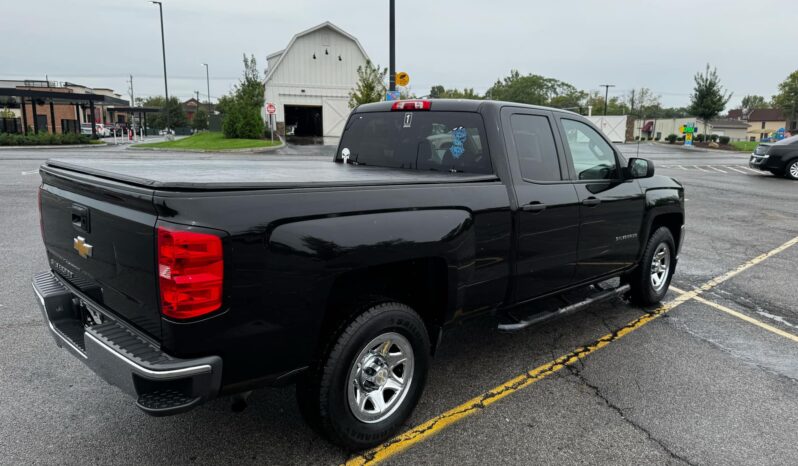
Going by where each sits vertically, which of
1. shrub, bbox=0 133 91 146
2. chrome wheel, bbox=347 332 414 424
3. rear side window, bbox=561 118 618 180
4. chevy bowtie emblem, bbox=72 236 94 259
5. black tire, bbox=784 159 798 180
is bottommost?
chrome wheel, bbox=347 332 414 424

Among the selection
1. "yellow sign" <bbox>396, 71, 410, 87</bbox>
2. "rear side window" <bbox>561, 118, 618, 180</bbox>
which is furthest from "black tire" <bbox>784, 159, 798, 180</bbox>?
"rear side window" <bbox>561, 118, 618, 180</bbox>

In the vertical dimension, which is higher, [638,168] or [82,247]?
[638,168]

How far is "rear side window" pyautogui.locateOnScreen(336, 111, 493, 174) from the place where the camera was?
12.5 feet

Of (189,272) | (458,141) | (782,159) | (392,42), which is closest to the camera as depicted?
(189,272)

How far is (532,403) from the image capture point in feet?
11.6

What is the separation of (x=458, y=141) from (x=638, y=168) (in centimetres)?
181

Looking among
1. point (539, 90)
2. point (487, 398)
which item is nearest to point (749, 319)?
point (487, 398)

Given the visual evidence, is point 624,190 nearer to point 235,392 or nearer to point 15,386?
point 235,392

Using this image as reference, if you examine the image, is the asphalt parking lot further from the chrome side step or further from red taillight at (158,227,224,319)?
red taillight at (158,227,224,319)

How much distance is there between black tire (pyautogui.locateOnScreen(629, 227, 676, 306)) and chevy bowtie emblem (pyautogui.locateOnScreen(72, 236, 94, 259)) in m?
4.54

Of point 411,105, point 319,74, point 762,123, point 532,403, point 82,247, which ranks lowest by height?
point 532,403

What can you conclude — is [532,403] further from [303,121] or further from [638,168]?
[303,121]

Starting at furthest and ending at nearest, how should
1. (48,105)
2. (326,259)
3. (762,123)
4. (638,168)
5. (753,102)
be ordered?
(753,102), (762,123), (48,105), (638,168), (326,259)

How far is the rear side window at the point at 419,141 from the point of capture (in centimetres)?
381
